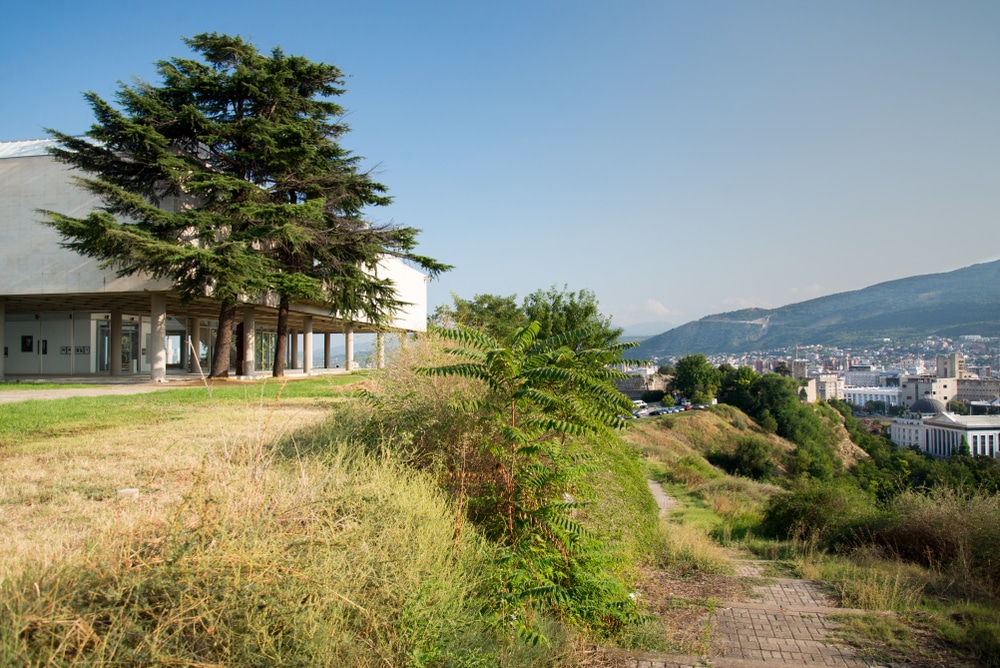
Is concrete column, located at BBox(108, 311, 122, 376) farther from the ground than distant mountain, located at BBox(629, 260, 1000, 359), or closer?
closer

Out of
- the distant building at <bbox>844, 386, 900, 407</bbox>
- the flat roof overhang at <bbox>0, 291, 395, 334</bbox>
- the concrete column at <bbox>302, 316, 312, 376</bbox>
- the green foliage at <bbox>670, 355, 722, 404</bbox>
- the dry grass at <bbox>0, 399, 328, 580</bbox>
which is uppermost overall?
the flat roof overhang at <bbox>0, 291, 395, 334</bbox>

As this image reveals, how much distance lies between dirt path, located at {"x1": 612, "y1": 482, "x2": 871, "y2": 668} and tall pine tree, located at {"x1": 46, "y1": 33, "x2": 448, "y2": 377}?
1886cm

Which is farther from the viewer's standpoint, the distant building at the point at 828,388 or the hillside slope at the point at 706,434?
the distant building at the point at 828,388

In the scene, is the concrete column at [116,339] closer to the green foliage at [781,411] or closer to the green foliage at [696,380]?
the green foliage at [781,411]

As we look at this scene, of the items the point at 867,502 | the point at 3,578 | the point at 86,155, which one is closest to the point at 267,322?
the point at 86,155

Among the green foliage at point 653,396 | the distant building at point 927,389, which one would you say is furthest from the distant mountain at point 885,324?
the green foliage at point 653,396

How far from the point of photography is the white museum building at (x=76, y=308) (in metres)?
24.1

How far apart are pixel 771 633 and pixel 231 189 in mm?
21689

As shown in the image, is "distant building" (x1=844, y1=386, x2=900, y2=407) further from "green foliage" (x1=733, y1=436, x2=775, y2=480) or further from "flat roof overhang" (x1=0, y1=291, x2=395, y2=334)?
"flat roof overhang" (x1=0, y1=291, x2=395, y2=334)

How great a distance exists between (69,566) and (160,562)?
43 centimetres

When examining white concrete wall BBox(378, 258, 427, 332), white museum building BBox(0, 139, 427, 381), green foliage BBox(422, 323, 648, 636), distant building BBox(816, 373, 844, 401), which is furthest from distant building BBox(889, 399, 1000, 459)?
green foliage BBox(422, 323, 648, 636)

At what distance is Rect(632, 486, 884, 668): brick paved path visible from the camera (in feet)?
15.1

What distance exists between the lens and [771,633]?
540 centimetres

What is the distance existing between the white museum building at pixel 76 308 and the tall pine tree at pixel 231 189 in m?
1.77
